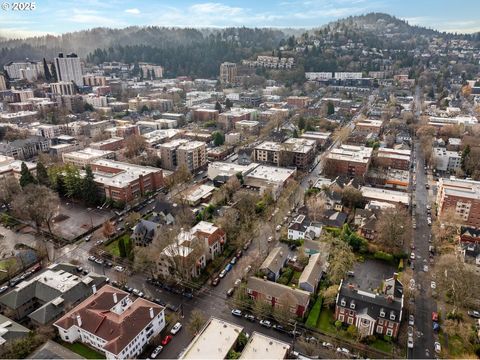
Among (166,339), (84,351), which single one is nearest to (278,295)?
(166,339)

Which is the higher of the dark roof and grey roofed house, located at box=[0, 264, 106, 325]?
the dark roof

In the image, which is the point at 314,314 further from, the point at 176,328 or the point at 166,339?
the point at 166,339

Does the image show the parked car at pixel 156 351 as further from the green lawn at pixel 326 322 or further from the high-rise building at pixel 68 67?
the high-rise building at pixel 68 67

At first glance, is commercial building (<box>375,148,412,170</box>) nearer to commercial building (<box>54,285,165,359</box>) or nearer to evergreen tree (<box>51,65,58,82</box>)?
commercial building (<box>54,285,165,359</box>)

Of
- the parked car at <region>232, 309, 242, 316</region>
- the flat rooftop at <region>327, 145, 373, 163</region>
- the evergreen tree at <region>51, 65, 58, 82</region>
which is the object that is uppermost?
the evergreen tree at <region>51, 65, 58, 82</region>

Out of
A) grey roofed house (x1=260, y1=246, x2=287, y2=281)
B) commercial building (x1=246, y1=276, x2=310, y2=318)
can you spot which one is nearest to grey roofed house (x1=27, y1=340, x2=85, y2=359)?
commercial building (x1=246, y1=276, x2=310, y2=318)
